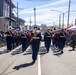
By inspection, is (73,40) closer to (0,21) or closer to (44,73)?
(44,73)

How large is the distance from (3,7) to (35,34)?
138 feet

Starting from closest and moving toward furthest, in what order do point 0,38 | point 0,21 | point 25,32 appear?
1. point 25,32
2. point 0,38
3. point 0,21

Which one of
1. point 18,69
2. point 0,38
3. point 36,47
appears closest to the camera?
point 18,69

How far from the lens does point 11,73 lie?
482 inches

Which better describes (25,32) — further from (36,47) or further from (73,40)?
(36,47)

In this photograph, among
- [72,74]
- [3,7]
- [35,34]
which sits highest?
[3,7]

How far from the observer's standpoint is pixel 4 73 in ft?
40.2

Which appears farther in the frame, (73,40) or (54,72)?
(73,40)

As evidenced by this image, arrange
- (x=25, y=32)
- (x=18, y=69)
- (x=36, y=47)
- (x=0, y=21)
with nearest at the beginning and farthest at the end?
(x=18, y=69), (x=36, y=47), (x=25, y=32), (x=0, y=21)

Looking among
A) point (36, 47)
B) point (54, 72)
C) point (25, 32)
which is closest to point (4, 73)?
point (54, 72)

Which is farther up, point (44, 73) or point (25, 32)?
point (25, 32)

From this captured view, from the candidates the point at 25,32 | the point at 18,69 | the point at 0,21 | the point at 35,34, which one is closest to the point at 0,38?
the point at 25,32

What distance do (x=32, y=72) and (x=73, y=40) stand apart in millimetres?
16384

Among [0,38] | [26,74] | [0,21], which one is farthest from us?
[0,21]
